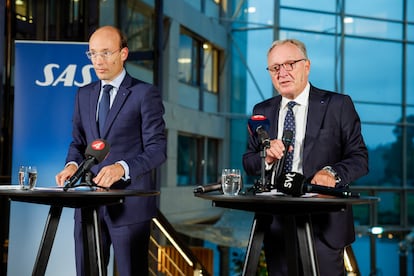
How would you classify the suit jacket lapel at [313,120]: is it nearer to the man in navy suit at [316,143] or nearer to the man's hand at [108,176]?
the man in navy suit at [316,143]

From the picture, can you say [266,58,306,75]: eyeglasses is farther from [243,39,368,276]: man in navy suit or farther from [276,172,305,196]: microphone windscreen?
[276,172,305,196]: microphone windscreen

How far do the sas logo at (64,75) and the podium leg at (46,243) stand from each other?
1.59 metres

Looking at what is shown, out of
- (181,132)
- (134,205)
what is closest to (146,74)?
(181,132)

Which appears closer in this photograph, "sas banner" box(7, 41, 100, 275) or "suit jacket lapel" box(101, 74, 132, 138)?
"suit jacket lapel" box(101, 74, 132, 138)

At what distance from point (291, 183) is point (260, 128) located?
0.25 meters

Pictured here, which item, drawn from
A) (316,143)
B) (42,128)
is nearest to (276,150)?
(316,143)

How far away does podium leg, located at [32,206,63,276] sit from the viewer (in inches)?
88.1

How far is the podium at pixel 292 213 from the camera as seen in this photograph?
5.64 ft

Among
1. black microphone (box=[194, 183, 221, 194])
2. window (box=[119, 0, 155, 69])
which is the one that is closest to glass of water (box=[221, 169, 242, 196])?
black microphone (box=[194, 183, 221, 194])

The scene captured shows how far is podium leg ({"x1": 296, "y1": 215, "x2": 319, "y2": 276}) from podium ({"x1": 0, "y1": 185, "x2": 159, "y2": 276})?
1.58 ft

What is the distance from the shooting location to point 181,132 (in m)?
12.1

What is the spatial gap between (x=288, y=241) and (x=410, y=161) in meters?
13.5

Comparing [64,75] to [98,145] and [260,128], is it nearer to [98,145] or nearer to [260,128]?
[98,145]

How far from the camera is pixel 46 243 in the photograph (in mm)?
2258
